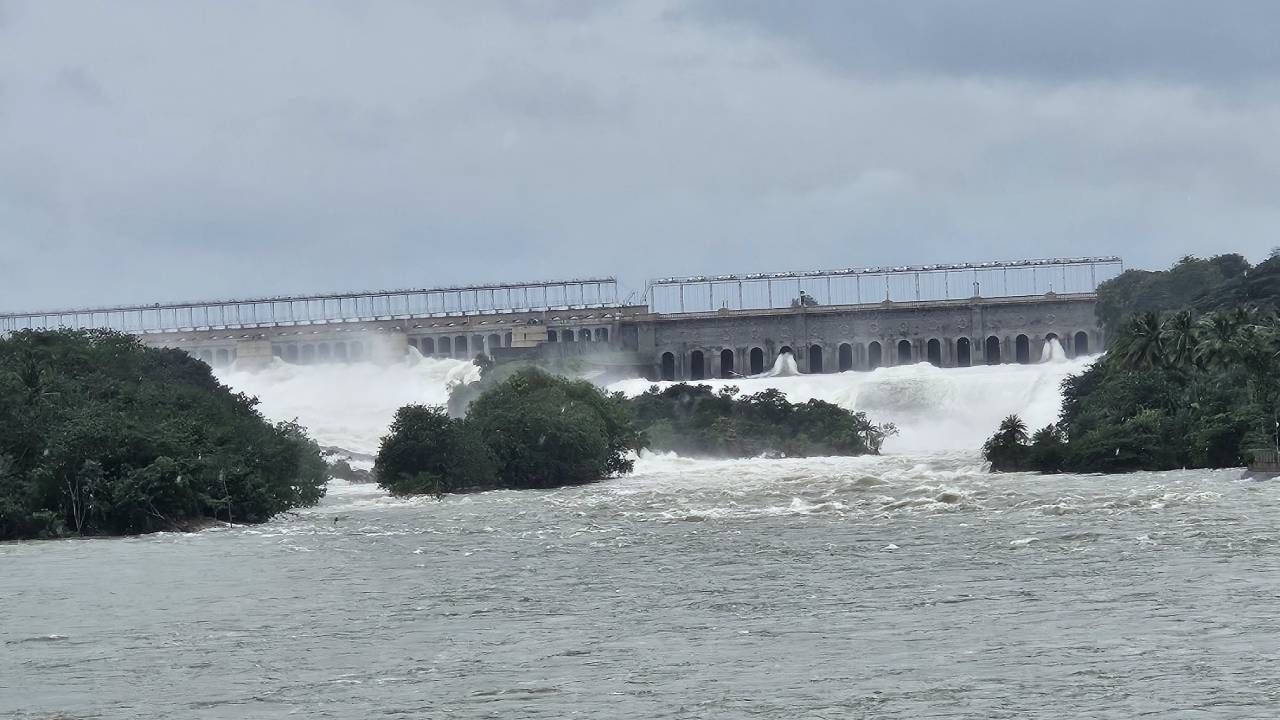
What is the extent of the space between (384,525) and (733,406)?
66.5 metres

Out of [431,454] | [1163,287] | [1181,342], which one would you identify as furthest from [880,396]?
[431,454]

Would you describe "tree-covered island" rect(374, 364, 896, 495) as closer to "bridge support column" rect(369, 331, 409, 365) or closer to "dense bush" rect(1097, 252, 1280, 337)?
"dense bush" rect(1097, 252, 1280, 337)

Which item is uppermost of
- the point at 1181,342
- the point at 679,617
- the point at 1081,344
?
the point at 1081,344

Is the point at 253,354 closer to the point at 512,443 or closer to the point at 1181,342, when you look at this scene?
the point at 512,443

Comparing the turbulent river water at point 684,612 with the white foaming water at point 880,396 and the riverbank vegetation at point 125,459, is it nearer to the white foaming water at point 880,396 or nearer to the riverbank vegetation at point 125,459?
the riverbank vegetation at point 125,459

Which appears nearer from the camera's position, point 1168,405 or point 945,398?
point 1168,405

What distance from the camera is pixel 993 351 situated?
17875cm

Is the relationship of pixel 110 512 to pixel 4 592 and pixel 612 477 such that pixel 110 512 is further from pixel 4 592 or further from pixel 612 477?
pixel 612 477

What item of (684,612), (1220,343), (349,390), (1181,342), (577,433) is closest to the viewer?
(684,612)

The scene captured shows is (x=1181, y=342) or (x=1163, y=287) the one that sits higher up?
(x=1163, y=287)

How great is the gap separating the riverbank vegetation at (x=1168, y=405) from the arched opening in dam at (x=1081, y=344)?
241 feet

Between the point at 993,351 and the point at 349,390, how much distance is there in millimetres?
61427

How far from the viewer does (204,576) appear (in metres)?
41.8

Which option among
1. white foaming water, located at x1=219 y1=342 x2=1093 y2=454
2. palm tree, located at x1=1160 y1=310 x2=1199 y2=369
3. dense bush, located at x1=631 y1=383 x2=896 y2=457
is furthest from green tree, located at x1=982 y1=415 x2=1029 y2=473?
dense bush, located at x1=631 y1=383 x2=896 y2=457
